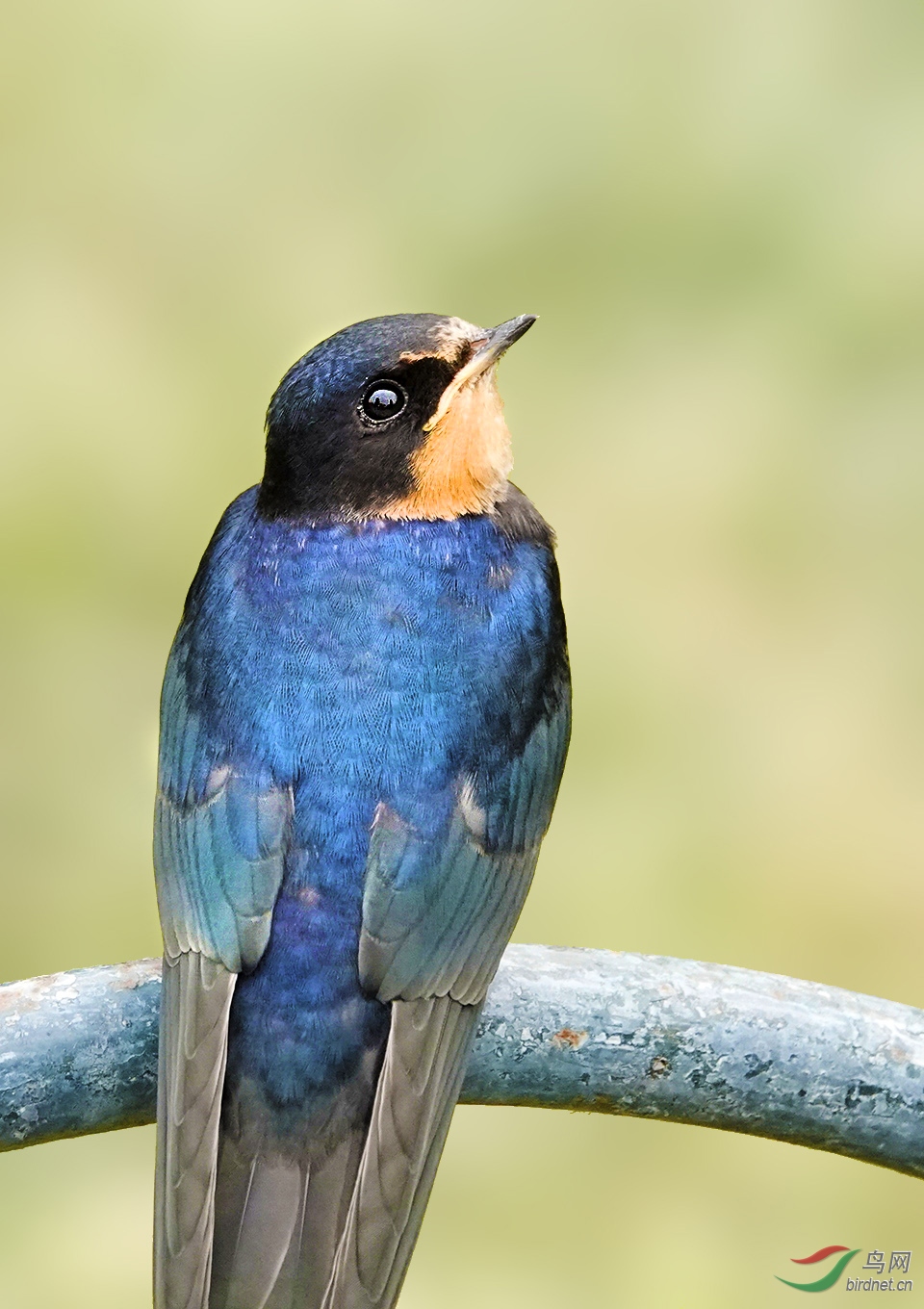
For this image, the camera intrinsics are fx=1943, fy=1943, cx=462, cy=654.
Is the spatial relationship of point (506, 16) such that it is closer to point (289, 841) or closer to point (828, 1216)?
point (828, 1216)

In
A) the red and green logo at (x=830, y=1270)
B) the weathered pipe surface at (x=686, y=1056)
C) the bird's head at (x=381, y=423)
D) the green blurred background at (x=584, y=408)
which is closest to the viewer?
the weathered pipe surface at (x=686, y=1056)

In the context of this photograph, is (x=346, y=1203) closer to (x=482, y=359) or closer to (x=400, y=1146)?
(x=400, y=1146)

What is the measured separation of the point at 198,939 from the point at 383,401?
2.14 feet

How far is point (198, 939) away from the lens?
189 cm

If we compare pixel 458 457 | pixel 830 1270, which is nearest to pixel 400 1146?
pixel 458 457

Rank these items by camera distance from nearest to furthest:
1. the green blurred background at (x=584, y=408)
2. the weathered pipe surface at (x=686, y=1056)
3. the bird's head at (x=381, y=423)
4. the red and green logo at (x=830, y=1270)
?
the weathered pipe surface at (x=686, y=1056) → the bird's head at (x=381, y=423) → the red and green logo at (x=830, y=1270) → the green blurred background at (x=584, y=408)

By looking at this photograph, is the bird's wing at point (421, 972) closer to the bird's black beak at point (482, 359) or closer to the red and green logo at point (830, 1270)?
the bird's black beak at point (482, 359)

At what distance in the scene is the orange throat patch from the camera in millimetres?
2197

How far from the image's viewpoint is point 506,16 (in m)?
4.61

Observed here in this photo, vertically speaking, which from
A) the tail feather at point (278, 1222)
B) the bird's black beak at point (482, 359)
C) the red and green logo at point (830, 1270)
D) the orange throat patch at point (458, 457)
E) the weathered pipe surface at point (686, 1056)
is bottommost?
the red and green logo at point (830, 1270)

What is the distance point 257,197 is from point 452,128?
482 millimetres

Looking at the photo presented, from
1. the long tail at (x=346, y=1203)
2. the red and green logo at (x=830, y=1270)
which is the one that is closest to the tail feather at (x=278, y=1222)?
the long tail at (x=346, y=1203)

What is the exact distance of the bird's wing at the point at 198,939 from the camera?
1.77m

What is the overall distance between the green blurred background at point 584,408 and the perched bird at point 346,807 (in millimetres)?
1479
